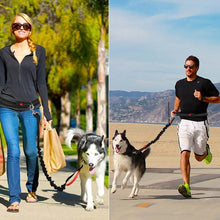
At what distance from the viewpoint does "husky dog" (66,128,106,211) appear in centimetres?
678

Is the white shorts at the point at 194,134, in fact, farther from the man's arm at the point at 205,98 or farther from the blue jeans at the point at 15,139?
the blue jeans at the point at 15,139

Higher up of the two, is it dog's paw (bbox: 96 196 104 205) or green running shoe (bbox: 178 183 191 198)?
green running shoe (bbox: 178 183 191 198)

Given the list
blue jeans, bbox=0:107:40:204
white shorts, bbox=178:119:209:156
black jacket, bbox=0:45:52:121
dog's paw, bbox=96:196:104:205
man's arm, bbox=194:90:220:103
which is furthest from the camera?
dog's paw, bbox=96:196:104:205

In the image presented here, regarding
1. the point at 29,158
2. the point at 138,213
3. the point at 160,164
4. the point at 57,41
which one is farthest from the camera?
the point at 57,41

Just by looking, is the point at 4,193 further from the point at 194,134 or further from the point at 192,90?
the point at 192,90

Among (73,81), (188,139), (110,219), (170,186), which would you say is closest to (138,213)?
(110,219)

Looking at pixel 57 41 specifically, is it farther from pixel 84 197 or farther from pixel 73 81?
pixel 84 197

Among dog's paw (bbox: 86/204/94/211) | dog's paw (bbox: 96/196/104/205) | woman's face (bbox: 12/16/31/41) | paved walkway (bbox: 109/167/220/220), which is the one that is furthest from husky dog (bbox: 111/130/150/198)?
woman's face (bbox: 12/16/31/41)

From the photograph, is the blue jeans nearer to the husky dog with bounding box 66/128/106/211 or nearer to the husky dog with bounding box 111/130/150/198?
the husky dog with bounding box 66/128/106/211

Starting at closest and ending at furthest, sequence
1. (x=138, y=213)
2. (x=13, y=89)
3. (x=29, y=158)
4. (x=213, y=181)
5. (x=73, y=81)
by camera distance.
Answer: (x=138, y=213) < (x=13, y=89) < (x=29, y=158) < (x=213, y=181) < (x=73, y=81)

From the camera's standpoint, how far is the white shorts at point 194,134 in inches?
245

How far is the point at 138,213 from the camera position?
20.2 ft

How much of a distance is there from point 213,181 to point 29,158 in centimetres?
275

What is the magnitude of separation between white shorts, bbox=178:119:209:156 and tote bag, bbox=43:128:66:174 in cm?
146
